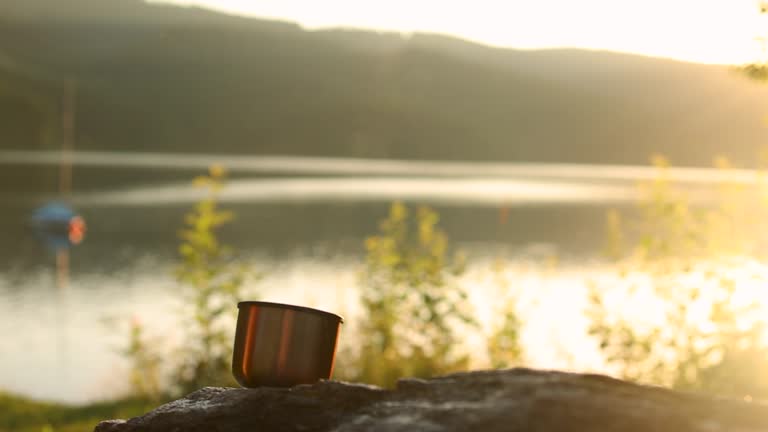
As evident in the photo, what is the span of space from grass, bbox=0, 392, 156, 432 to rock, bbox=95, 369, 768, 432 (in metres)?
6.87

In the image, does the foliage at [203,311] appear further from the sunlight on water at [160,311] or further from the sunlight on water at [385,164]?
the sunlight on water at [385,164]

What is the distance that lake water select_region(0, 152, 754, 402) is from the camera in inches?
705

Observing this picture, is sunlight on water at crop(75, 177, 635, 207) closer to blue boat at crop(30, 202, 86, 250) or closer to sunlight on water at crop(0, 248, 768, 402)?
blue boat at crop(30, 202, 86, 250)

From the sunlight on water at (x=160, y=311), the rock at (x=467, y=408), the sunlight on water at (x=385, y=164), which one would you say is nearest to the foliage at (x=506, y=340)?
the sunlight on water at (x=160, y=311)

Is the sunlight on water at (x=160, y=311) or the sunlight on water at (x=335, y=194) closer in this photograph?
the sunlight on water at (x=160, y=311)

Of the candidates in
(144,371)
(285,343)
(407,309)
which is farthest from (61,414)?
(285,343)

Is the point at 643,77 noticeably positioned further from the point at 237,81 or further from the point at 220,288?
the point at 220,288

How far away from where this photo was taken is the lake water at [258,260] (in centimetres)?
1791

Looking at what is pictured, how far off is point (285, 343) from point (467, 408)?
1050 millimetres

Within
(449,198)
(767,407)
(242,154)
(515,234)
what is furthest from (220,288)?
(242,154)

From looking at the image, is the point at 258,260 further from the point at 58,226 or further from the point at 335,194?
the point at 335,194

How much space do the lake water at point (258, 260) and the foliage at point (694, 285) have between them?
68cm

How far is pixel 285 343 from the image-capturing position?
4.03 metres

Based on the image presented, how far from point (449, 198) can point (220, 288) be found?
206ft
